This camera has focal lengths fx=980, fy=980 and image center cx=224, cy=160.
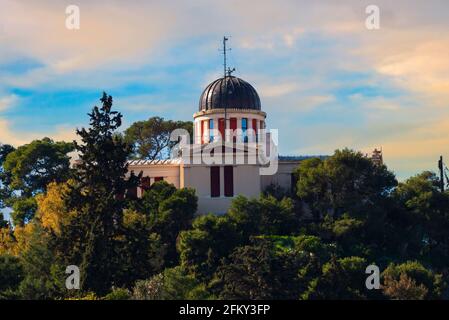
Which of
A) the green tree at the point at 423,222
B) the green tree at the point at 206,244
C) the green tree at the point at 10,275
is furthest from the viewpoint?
the green tree at the point at 423,222

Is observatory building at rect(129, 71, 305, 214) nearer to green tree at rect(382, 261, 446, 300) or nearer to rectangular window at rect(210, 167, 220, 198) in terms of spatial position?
rectangular window at rect(210, 167, 220, 198)

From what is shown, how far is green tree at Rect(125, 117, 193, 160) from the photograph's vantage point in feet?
266

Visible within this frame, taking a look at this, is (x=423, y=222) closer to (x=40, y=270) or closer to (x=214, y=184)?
(x=214, y=184)

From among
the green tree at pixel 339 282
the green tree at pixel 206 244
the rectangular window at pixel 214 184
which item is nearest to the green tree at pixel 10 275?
the green tree at pixel 206 244

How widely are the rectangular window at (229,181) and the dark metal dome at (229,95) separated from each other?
5.57 meters

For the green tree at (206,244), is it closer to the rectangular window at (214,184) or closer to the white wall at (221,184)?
the white wall at (221,184)

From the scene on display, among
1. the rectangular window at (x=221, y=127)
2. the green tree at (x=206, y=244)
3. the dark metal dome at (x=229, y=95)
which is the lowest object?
the green tree at (x=206, y=244)

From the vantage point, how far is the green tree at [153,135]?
3187 inches

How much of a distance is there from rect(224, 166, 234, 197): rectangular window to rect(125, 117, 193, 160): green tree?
1819 cm

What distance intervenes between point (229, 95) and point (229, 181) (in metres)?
6.97

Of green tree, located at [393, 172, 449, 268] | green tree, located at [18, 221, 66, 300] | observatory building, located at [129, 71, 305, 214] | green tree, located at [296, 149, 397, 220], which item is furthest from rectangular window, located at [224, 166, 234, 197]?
green tree, located at [18, 221, 66, 300]

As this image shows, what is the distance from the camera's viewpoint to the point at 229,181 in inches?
2477

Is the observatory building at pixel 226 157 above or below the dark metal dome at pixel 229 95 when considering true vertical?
below

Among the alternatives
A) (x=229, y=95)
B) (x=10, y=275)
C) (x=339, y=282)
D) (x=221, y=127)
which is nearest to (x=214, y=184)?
(x=221, y=127)
